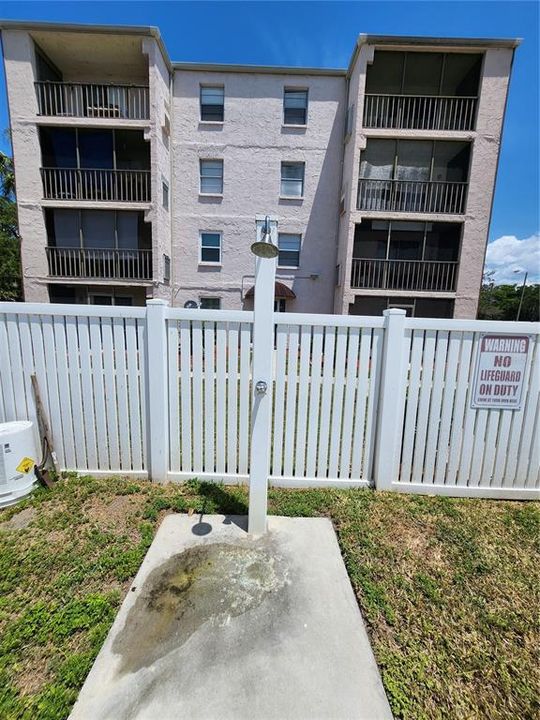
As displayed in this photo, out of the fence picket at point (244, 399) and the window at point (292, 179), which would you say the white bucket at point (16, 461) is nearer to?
the fence picket at point (244, 399)

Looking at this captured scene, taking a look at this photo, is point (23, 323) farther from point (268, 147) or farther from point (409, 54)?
point (409, 54)

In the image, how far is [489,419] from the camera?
335cm

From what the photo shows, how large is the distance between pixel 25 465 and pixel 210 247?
1272 centimetres

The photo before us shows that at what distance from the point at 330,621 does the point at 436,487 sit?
1.97 metres

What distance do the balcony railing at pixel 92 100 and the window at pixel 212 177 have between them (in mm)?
2763

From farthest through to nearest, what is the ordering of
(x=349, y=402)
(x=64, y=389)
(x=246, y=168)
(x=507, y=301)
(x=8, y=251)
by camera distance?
(x=507, y=301) → (x=8, y=251) → (x=246, y=168) → (x=64, y=389) → (x=349, y=402)

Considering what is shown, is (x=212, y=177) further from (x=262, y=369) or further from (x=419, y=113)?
(x=262, y=369)

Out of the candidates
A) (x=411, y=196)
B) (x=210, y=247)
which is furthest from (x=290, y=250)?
(x=411, y=196)

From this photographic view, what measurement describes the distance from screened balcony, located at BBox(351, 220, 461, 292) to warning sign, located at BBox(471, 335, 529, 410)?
10.5 m

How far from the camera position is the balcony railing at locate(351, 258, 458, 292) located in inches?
517

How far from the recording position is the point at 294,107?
45.5ft

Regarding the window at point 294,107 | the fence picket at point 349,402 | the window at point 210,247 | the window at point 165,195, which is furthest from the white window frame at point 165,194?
the fence picket at point 349,402

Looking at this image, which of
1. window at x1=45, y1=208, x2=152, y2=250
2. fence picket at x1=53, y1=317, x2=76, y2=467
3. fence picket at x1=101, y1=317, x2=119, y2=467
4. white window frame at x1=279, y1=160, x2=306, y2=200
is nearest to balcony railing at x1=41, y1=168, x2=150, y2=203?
window at x1=45, y1=208, x2=152, y2=250

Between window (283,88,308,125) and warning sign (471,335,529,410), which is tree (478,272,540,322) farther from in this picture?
warning sign (471,335,529,410)
